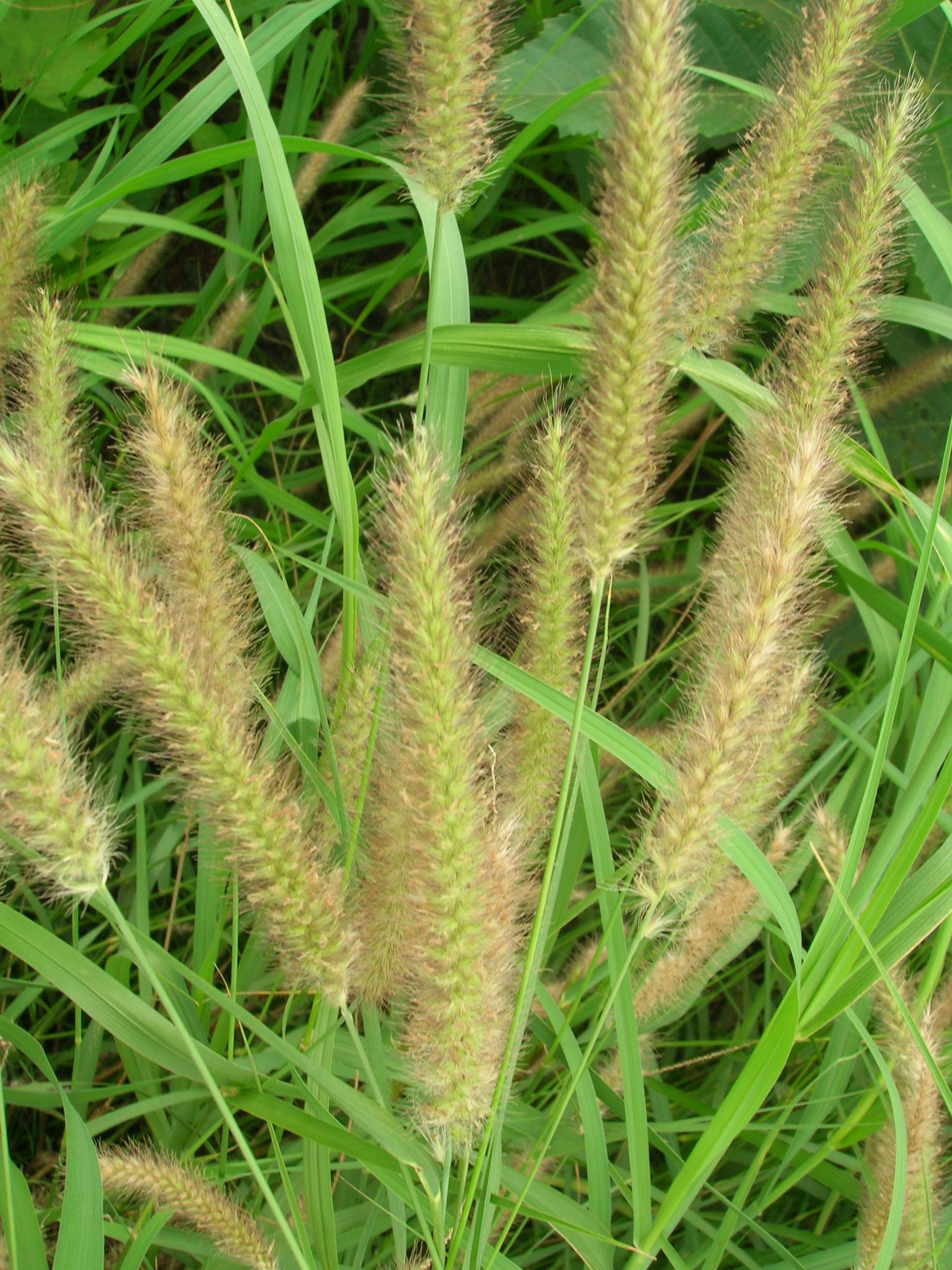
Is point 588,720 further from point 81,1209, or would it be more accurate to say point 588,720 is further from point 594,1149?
point 81,1209

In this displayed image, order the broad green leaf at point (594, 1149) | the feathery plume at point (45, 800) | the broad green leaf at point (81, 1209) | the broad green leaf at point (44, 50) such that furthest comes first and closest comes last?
the broad green leaf at point (44, 50), the broad green leaf at point (594, 1149), the broad green leaf at point (81, 1209), the feathery plume at point (45, 800)

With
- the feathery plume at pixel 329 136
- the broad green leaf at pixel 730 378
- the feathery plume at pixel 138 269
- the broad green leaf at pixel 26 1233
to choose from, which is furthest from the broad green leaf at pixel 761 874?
the feathery plume at pixel 138 269

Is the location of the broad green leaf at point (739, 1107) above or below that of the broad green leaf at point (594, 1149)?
above

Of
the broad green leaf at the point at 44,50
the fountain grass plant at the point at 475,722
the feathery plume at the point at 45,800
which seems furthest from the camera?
the broad green leaf at the point at 44,50

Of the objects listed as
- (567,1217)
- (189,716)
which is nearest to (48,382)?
(189,716)

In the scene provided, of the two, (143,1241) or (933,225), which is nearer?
(143,1241)

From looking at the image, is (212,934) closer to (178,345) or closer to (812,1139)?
(178,345)

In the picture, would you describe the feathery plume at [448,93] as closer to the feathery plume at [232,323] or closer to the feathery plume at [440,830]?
the feathery plume at [440,830]
